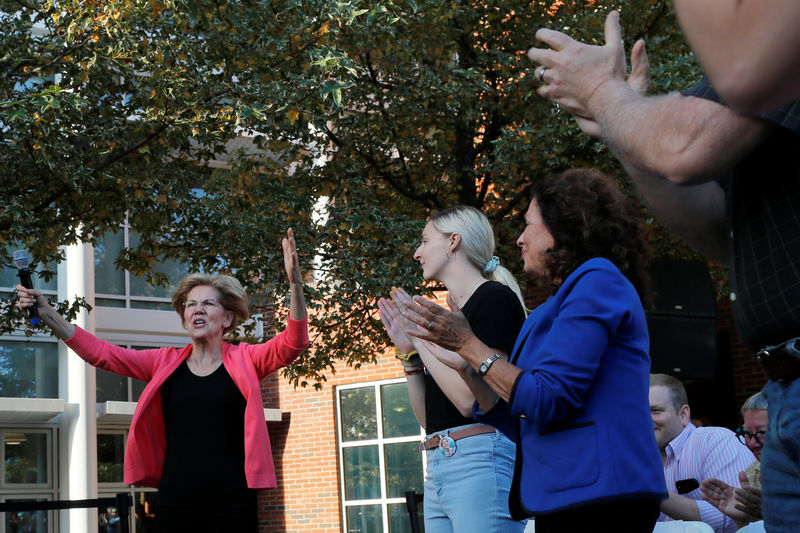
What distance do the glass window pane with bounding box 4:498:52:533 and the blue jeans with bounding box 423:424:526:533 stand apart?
1183 centimetres

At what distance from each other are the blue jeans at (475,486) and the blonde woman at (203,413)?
38.2 inches

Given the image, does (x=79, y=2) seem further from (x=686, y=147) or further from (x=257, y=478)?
(x=686, y=147)

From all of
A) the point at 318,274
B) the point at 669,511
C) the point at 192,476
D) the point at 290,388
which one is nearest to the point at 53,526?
the point at 290,388

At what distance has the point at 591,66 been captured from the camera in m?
1.49

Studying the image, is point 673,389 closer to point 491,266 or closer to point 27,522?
point 491,266

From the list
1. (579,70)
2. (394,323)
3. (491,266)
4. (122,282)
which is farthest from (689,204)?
(122,282)

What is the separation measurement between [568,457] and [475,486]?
3.23 ft

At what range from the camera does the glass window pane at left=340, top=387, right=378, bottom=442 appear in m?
15.4

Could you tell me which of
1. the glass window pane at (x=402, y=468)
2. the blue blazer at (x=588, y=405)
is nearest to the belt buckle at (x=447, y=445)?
the blue blazer at (x=588, y=405)

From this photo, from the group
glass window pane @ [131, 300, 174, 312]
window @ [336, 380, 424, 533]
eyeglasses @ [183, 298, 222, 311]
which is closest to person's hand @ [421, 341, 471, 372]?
eyeglasses @ [183, 298, 222, 311]

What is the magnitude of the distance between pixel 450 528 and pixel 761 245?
220 cm

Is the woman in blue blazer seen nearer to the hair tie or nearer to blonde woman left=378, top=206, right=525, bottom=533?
blonde woman left=378, top=206, right=525, bottom=533

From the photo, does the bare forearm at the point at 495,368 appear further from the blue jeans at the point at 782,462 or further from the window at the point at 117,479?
the window at the point at 117,479

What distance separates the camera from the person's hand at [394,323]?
11.1 feet
